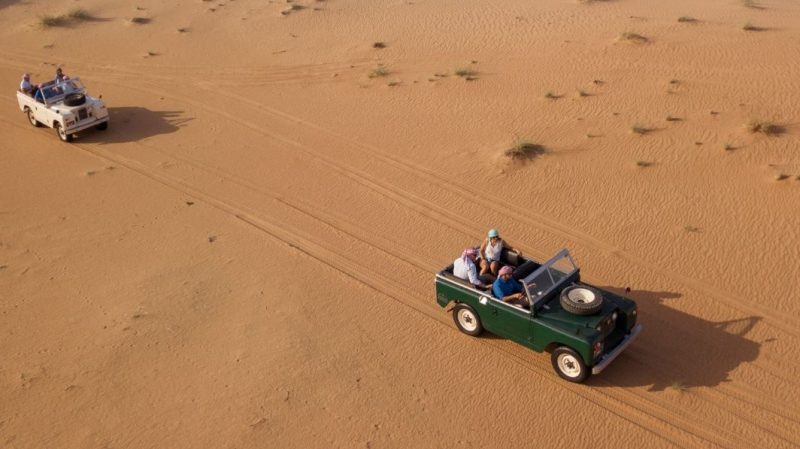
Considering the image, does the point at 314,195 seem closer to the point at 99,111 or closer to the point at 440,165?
the point at 440,165

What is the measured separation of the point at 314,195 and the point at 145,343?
17.3 feet

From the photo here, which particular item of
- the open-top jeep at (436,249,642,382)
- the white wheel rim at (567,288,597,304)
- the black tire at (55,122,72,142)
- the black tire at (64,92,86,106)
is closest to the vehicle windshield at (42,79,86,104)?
the black tire at (64,92,86,106)

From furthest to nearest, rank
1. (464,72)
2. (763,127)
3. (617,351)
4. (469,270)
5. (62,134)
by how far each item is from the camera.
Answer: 1. (464,72)
2. (62,134)
3. (763,127)
4. (469,270)
5. (617,351)

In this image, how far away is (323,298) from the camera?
13.3 metres

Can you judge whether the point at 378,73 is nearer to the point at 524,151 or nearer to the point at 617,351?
the point at 524,151

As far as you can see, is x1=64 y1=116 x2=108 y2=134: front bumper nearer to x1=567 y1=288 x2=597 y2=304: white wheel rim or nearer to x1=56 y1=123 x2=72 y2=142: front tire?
x1=56 y1=123 x2=72 y2=142: front tire

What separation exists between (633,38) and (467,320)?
12506 mm

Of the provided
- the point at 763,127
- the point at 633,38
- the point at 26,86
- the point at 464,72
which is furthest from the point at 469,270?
the point at 26,86

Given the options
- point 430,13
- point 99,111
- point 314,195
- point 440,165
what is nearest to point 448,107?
point 440,165

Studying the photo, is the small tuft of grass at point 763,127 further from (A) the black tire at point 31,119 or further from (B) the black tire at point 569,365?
(A) the black tire at point 31,119

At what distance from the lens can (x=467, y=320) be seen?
39.4ft

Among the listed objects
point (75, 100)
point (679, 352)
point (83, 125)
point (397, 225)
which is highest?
point (75, 100)

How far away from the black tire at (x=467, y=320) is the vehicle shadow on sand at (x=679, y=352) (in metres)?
1.93

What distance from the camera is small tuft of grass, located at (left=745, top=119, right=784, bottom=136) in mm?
16203
